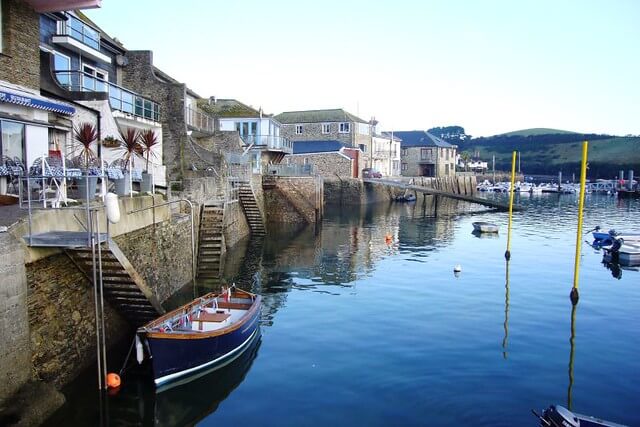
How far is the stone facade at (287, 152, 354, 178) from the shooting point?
230 feet

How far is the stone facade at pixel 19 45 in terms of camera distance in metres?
17.0

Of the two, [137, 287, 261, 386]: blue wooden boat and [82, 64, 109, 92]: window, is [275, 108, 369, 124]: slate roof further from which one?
[137, 287, 261, 386]: blue wooden boat

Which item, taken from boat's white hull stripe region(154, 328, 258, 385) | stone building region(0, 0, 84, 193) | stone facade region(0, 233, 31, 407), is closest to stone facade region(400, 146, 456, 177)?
stone building region(0, 0, 84, 193)

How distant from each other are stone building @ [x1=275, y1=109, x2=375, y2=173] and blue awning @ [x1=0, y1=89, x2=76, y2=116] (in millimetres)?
58744

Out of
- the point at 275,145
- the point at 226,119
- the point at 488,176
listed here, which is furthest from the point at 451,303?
the point at 488,176

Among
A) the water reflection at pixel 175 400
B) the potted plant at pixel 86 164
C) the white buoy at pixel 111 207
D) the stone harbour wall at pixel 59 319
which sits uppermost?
the potted plant at pixel 86 164

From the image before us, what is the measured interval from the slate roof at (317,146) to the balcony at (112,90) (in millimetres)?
41752

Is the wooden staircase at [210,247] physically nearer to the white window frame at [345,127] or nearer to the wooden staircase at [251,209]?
the wooden staircase at [251,209]

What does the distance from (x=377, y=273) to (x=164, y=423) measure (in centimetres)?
1781

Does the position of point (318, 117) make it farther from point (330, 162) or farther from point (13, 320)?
point (13, 320)

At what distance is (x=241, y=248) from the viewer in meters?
36.2

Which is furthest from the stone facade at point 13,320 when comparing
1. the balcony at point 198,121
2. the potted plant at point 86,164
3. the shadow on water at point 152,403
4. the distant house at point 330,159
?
the distant house at point 330,159

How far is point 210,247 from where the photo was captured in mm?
27328

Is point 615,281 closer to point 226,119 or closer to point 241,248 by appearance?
point 241,248
